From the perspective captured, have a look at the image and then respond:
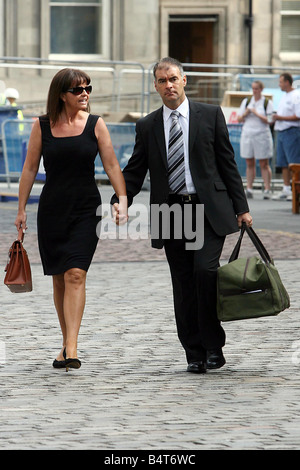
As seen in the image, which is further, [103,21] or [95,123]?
[103,21]

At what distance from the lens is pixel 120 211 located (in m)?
6.86

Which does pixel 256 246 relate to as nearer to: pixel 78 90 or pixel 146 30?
pixel 78 90

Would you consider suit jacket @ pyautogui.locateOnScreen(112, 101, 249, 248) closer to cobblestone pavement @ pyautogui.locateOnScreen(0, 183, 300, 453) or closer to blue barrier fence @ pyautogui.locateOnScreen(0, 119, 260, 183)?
cobblestone pavement @ pyautogui.locateOnScreen(0, 183, 300, 453)

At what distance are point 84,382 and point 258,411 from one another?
3.84 ft

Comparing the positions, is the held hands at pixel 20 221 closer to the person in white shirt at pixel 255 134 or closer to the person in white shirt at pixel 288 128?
the person in white shirt at pixel 288 128

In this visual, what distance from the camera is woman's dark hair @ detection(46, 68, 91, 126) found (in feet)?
23.0

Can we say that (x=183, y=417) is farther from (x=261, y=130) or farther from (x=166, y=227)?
(x=261, y=130)

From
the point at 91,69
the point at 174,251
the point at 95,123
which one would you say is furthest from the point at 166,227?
the point at 91,69

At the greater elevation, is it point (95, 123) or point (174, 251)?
point (95, 123)

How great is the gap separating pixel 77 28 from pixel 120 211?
21725 mm

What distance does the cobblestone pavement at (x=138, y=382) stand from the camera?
5.40 metres

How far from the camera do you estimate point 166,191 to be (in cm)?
686

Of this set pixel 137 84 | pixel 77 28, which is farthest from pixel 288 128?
pixel 77 28

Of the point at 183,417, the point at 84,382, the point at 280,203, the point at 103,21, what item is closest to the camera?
the point at 183,417
